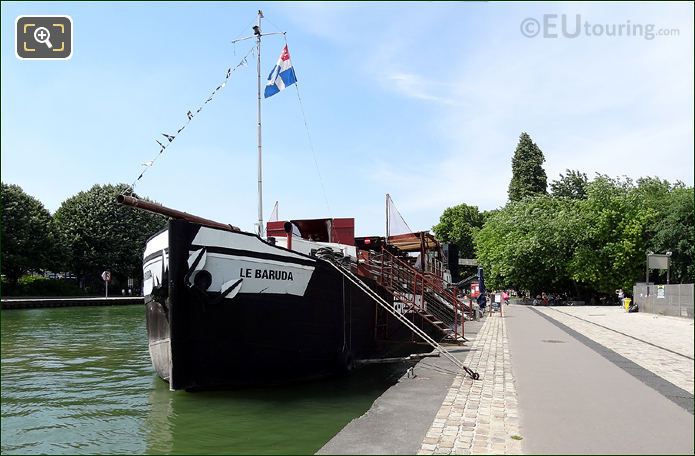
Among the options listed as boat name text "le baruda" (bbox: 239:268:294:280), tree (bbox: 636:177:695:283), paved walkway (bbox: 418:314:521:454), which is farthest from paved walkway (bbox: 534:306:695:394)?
tree (bbox: 636:177:695:283)

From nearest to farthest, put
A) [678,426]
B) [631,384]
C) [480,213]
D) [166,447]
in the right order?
[678,426] < [166,447] < [631,384] < [480,213]

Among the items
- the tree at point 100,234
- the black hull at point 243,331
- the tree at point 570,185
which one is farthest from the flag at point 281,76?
the tree at point 570,185

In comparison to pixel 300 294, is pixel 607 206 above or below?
above

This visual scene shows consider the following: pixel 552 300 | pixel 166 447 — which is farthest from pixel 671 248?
pixel 166 447

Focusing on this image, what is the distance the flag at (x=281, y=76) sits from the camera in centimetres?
1520

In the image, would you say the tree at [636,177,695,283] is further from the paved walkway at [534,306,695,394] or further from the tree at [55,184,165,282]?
the tree at [55,184,165,282]

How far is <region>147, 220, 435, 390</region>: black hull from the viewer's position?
9.44 m

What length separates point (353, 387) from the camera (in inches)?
431

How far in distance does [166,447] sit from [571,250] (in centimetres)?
4745

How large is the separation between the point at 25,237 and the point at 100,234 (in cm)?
793

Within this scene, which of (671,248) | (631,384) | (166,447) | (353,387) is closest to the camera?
(166,447)

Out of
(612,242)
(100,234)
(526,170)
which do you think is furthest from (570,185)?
(100,234)

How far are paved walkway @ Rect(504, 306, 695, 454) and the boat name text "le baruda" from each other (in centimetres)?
443

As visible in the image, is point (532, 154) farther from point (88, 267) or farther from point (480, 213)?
point (88, 267)
